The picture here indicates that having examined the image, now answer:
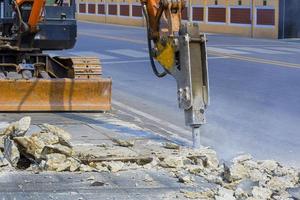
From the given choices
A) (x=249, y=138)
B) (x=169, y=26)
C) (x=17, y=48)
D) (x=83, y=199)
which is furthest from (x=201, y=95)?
(x=17, y=48)

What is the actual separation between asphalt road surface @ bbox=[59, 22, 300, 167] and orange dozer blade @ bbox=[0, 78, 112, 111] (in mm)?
760

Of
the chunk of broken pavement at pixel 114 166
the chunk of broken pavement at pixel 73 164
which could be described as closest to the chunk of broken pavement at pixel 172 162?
the chunk of broken pavement at pixel 114 166

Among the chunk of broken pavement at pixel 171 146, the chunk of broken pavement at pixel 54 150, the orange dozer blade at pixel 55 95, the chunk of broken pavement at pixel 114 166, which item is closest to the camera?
the chunk of broken pavement at pixel 114 166

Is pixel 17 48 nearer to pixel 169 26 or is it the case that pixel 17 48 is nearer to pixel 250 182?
pixel 169 26

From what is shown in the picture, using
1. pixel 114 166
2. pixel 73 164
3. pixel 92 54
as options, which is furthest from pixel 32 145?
pixel 92 54

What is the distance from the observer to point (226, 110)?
44.2ft

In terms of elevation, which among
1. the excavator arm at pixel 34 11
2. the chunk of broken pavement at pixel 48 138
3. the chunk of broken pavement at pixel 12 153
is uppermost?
the excavator arm at pixel 34 11

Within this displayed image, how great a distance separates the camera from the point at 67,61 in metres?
14.2

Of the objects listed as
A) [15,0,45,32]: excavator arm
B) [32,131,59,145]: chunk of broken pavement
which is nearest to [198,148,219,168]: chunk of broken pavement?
[32,131,59,145]: chunk of broken pavement

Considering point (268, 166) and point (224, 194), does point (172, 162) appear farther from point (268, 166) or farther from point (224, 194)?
point (224, 194)

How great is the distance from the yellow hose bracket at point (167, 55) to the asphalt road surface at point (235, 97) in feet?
4.02

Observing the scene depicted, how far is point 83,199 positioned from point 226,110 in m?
6.46

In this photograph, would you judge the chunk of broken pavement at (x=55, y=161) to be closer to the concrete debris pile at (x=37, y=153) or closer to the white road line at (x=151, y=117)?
the concrete debris pile at (x=37, y=153)

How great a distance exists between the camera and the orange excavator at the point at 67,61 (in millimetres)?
9625
